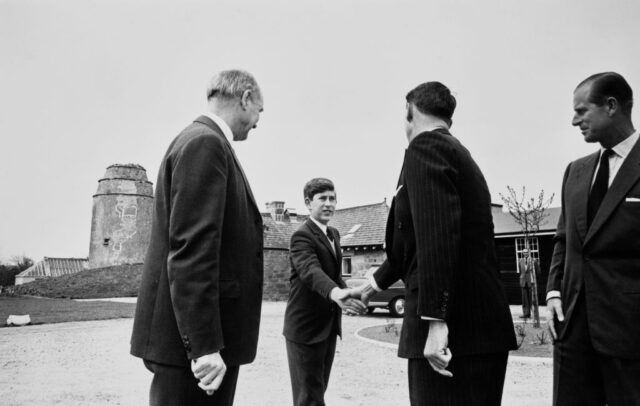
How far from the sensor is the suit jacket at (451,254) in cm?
212

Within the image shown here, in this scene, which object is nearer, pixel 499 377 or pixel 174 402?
pixel 174 402

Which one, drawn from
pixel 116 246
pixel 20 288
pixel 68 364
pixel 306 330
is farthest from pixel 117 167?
pixel 306 330

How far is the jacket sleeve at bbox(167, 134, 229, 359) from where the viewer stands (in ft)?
6.72

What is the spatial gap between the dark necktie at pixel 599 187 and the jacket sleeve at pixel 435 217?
3.25 feet

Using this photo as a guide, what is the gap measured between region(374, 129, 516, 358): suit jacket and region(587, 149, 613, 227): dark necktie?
770 mm

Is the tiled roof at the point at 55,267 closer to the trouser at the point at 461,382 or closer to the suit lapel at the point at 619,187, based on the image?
the trouser at the point at 461,382

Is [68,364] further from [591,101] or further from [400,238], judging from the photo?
[591,101]

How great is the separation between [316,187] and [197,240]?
2.40m

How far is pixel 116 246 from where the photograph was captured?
119ft

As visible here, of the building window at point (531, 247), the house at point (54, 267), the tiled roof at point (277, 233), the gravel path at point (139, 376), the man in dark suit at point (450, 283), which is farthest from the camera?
the house at point (54, 267)

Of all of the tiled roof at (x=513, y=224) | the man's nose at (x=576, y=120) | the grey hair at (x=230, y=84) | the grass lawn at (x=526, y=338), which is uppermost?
the tiled roof at (x=513, y=224)

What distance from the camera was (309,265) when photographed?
3.97 metres

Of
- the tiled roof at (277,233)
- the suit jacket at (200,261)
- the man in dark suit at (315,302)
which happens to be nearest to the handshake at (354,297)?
the man in dark suit at (315,302)

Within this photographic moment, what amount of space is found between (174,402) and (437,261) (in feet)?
4.25
